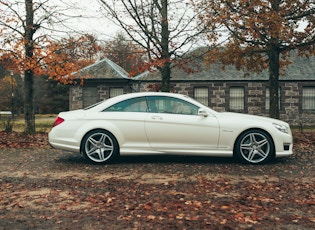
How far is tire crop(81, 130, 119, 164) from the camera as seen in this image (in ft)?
23.8

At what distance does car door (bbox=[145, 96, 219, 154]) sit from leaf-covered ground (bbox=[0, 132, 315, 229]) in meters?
0.36

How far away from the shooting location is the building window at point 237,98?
77.5ft

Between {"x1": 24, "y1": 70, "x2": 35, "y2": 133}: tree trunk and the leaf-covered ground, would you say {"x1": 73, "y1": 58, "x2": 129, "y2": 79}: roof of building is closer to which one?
{"x1": 24, "y1": 70, "x2": 35, "y2": 133}: tree trunk

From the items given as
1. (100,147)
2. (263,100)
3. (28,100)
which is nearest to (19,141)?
(28,100)

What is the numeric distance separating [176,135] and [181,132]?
0.12 m

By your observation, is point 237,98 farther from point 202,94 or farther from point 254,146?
point 254,146

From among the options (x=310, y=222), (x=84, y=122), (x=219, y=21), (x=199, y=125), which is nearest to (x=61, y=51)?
(x=219, y=21)

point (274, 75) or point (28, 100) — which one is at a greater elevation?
point (274, 75)

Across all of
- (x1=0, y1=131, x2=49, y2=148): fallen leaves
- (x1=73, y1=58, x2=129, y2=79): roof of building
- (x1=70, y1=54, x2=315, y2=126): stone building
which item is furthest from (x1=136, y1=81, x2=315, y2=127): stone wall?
(x1=0, y1=131, x2=49, y2=148): fallen leaves

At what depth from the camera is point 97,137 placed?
7312mm

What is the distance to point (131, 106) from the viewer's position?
24.7 ft

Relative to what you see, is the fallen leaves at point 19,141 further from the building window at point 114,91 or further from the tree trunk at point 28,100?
the building window at point 114,91

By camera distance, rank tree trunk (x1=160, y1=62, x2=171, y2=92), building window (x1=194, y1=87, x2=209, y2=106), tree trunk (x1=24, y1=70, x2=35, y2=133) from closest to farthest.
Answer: tree trunk (x1=24, y1=70, x2=35, y2=133), tree trunk (x1=160, y1=62, x2=171, y2=92), building window (x1=194, y1=87, x2=209, y2=106)

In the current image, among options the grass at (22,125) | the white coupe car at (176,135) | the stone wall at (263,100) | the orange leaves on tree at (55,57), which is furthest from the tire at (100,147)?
the stone wall at (263,100)
